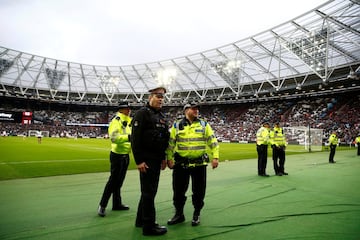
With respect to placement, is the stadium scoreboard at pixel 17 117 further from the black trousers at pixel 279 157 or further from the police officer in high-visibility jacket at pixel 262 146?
the black trousers at pixel 279 157

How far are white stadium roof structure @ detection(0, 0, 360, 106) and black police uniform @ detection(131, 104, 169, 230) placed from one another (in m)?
26.5

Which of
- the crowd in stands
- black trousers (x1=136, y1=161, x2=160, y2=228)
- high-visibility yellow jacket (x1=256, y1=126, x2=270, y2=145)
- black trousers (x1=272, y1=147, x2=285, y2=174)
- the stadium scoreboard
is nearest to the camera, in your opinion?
black trousers (x1=136, y1=161, x2=160, y2=228)

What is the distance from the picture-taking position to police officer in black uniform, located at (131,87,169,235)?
134 inches

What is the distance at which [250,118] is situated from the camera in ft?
158

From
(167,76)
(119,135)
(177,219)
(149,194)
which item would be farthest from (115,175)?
(167,76)

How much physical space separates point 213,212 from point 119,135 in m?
2.15

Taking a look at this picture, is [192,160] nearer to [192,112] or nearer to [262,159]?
[192,112]

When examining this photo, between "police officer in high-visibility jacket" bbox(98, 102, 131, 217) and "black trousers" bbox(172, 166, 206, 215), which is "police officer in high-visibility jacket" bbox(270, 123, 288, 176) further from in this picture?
"police officer in high-visibility jacket" bbox(98, 102, 131, 217)

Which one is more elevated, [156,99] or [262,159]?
[156,99]

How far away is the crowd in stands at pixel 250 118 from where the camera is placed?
117 ft

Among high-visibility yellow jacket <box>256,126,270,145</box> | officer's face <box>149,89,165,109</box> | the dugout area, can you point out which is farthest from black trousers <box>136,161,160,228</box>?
high-visibility yellow jacket <box>256,126,270,145</box>

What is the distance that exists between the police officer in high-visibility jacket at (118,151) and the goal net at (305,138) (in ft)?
77.3

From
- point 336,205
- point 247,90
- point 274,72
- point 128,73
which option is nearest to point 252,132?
point 247,90

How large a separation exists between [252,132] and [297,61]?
48.6ft
